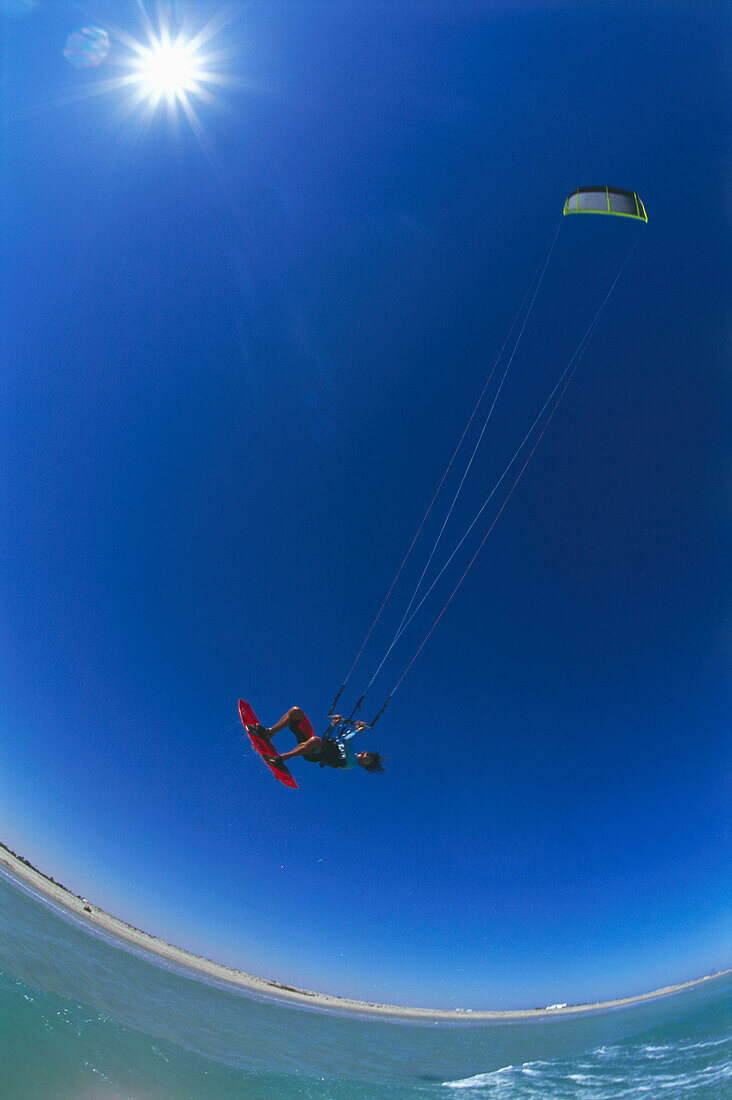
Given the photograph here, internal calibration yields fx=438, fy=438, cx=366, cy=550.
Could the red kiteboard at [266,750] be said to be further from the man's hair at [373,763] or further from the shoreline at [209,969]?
the shoreline at [209,969]

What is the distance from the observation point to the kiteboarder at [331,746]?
7.18 m

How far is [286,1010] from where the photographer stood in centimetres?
2689

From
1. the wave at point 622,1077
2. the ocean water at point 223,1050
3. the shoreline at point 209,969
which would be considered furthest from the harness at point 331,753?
the shoreline at point 209,969

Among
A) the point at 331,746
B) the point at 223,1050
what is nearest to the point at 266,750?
the point at 331,746

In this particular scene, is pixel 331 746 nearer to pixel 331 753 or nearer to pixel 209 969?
pixel 331 753

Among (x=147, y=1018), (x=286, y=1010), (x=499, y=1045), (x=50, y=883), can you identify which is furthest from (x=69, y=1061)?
(x=50, y=883)

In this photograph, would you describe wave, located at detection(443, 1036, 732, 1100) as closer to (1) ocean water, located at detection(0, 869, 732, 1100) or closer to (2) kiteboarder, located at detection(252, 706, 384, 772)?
(1) ocean water, located at detection(0, 869, 732, 1100)

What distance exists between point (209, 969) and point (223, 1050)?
35.9m

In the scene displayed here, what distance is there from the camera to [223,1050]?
12.2 m

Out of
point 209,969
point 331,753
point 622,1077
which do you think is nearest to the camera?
point 331,753

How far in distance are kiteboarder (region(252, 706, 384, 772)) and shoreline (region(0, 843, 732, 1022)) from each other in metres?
33.0

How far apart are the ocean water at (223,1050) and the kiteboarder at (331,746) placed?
6.52m

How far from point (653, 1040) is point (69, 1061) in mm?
29529

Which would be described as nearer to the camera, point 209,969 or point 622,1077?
point 622,1077
